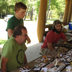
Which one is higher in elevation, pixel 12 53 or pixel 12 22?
pixel 12 22

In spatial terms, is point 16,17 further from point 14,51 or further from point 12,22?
point 14,51

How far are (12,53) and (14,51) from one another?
5 centimetres

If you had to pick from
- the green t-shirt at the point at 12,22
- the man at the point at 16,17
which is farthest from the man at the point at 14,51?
the green t-shirt at the point at 12,22

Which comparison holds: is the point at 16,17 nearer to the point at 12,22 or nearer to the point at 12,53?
the point at 12,22

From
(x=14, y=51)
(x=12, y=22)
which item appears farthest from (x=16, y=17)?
(x=14, y=51)

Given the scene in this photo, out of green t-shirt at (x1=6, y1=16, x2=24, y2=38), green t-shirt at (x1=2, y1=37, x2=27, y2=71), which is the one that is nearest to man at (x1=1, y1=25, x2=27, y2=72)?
green t-shirt at (x1=2, y1=37, x2=27, y2=71)

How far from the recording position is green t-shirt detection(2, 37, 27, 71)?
1.22 metres

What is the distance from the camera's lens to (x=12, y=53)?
1249mm

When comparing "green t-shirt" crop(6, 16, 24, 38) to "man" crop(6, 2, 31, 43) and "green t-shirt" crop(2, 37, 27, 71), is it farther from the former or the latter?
"green t-shirt" crop(2, 37, 27, 71)

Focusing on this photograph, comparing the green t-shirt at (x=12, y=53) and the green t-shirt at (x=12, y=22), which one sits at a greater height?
the green t-shirt at (x=12, y=22)

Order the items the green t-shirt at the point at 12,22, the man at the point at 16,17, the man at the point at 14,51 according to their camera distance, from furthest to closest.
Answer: the green t-shirt at the point at 12,22
the man at the point at 16,17
the man at the point at 14,51

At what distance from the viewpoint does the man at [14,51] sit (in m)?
1.22

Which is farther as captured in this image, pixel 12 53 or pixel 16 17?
pixel 16 17

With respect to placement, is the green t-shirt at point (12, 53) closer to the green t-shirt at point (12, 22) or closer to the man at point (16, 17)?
the man at point (16, 17)
